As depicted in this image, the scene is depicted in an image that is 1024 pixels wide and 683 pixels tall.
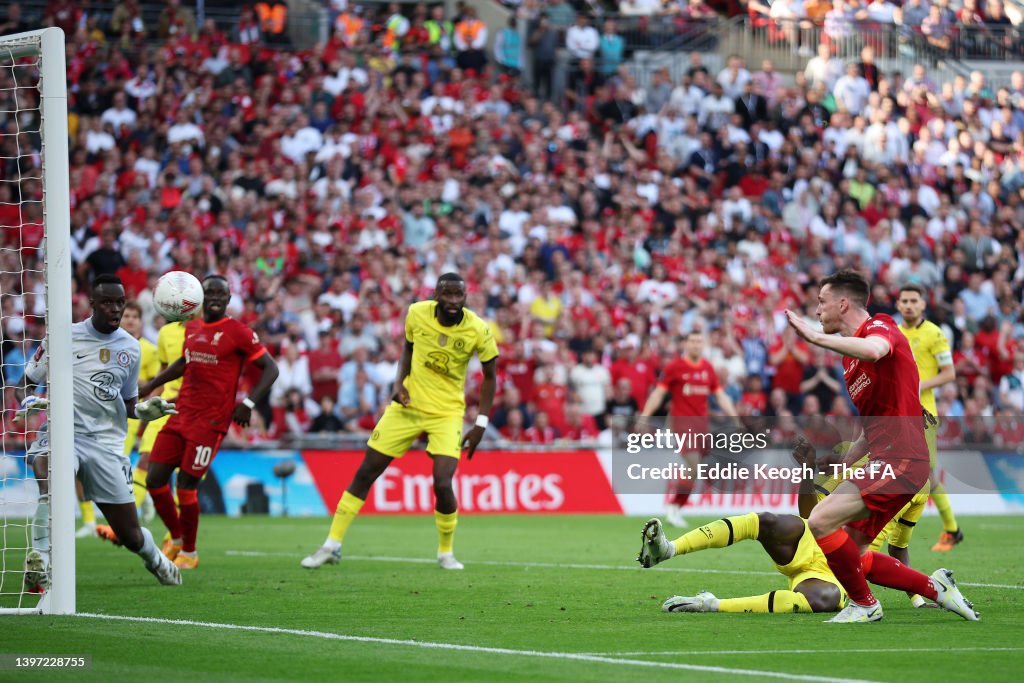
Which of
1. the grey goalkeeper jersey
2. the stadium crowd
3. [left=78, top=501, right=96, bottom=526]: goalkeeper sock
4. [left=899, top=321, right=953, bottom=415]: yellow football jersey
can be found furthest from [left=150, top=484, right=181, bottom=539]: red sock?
the stadium crowd

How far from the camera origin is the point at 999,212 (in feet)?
96.6

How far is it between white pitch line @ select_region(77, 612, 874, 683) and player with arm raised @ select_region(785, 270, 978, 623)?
75.2 inches

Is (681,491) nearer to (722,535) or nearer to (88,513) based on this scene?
(88,513)

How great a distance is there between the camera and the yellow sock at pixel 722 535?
386 inches

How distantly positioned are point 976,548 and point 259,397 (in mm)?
8108

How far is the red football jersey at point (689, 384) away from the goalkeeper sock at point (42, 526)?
35.6 feet

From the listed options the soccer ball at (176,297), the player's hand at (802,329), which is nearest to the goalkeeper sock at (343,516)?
the soccer ball at (176,297)

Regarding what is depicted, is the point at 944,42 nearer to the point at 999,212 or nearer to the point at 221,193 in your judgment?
the point at 999,212

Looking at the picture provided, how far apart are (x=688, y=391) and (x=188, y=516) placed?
882 cm

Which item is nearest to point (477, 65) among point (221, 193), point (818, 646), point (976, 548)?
point (221, 193)

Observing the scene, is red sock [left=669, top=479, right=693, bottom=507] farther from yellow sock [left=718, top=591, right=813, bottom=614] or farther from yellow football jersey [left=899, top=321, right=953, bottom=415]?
yellow sock [left=718, top=591, right=813, bottom=614]

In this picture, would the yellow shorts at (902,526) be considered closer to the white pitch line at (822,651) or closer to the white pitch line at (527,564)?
the white pitch line at (527,564)

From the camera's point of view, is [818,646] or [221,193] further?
[221,193]

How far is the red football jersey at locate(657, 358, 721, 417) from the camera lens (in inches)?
804
